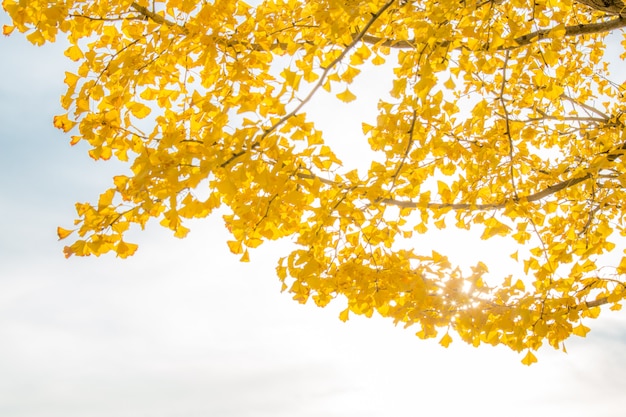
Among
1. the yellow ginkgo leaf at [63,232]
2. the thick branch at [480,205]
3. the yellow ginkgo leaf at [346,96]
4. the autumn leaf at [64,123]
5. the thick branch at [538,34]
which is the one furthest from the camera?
the thick branch at [538,34]

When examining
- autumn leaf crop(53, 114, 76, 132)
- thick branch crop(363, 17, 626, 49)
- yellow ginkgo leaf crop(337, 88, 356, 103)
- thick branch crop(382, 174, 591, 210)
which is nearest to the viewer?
yellow ginkgo leaf crop(337, 88, 356, 103)

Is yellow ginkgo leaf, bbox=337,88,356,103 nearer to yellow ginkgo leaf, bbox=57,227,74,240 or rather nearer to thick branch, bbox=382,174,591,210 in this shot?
thick branch, bbox=382,174,591,210

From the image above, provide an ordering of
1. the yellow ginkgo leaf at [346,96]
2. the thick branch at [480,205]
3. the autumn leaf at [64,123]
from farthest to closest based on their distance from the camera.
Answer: the thick branch at [480,205] → the autumn leaf at [64,123] → the yellow ginkgo leaf at [346,96]

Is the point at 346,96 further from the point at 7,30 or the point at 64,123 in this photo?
the point at 7,30

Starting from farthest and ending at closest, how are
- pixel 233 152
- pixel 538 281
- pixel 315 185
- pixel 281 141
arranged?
pixel 538 281
pixel 281 141
pixel 315 185
pixel 233 152

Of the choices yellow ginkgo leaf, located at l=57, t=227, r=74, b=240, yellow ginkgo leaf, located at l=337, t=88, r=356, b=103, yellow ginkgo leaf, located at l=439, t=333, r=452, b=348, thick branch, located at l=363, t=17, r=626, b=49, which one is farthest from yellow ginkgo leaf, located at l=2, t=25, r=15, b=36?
yellow ginkgo leaf, located at l=439, t=333, r=452, b=348

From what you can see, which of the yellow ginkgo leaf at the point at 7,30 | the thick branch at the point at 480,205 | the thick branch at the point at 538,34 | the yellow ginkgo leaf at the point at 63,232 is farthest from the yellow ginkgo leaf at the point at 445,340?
the yellow ginkgo leaf at the point at 7,30

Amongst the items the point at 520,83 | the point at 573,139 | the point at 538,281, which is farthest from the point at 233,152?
the point at 573,139

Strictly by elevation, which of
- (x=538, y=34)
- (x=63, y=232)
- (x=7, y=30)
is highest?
(x=538, y=34)

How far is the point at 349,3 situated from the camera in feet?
6.76

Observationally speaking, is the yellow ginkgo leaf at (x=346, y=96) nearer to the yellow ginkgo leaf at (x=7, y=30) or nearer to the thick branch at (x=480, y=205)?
the thick branch at (x=480, y=205)

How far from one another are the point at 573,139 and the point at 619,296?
230 cm

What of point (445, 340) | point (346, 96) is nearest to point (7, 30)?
point (346, 96)

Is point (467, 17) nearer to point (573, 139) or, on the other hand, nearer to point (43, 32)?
point (43, 32)
